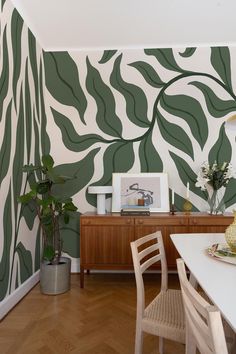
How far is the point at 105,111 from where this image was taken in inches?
140

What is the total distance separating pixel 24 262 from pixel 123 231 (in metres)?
1.13

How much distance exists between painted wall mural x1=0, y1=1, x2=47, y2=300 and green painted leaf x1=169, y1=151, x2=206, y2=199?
5.91 ft

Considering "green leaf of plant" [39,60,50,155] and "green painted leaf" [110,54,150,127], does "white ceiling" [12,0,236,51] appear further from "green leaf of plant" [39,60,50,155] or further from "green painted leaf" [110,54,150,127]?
"green leaf of plant" [39,60,50,155]

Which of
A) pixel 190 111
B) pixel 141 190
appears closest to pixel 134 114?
Result: pixel 190 111

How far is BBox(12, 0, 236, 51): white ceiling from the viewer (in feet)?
8.86

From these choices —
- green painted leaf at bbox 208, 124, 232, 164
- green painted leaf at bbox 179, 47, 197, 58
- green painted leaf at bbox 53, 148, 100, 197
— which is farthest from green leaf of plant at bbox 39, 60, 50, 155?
green painted leaf at bbox 208, 124, 232, 164

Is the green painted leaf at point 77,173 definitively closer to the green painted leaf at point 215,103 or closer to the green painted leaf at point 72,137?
the green painted leaf at point 72,137

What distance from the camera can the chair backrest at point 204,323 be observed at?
0.64 m

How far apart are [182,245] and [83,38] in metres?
2.85

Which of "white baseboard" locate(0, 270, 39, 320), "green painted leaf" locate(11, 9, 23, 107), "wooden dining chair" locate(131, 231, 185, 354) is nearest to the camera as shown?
"wooden dining chair" locate(131, 231, 185, 354)

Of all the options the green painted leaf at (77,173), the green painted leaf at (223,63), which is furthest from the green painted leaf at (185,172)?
the green painted leaf at (223,63)

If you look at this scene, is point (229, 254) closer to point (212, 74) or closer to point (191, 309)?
point (191, 309)

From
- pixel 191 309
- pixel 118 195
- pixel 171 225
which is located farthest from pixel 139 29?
pixel 191 309

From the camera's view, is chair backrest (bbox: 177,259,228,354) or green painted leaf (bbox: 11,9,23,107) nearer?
chair backrest (bbox: 177,259,228,354)
